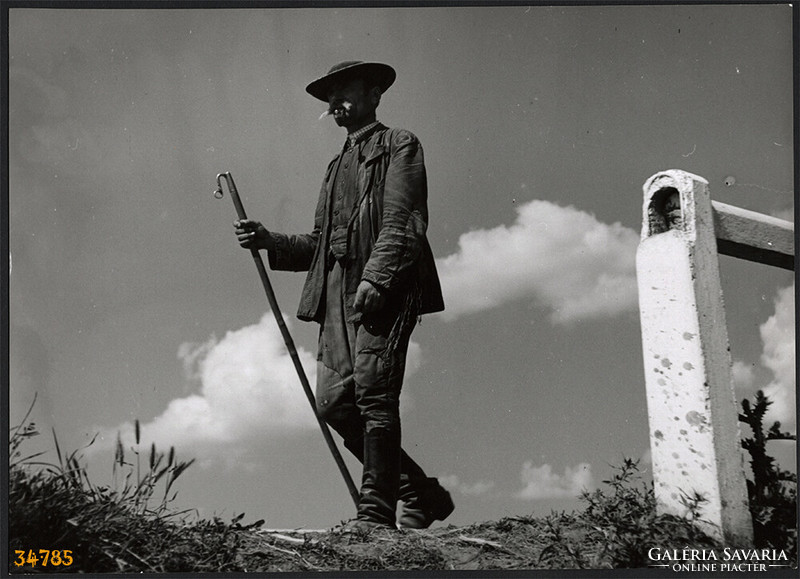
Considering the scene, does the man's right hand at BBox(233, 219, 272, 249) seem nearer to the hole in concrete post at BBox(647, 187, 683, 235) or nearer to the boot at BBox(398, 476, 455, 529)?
the boot at BBox(398, 476, 455, 529)

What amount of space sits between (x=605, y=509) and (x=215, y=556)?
2012 millimetres

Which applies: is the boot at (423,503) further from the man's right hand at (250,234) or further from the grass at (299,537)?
the man's right hand at (250,234)

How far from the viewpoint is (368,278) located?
21.1ft

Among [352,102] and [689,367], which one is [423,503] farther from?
[352,102]

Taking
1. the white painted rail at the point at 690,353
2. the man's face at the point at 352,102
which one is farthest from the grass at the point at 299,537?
the man's face at the point at 352,102

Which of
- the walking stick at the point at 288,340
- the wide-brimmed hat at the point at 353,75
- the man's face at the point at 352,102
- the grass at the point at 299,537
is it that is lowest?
the grass at the point at 299,537

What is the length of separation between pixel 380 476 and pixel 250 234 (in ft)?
5.02

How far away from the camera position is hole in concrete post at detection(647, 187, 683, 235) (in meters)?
6.40

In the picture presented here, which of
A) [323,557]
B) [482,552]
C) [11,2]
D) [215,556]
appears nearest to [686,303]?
[482,552]

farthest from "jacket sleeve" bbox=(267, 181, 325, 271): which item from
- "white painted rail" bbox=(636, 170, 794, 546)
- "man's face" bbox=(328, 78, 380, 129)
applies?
"white painted rail" bbox=(636, 170, 794, 546)

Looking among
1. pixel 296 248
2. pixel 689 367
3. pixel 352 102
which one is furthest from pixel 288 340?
pixel 689 367

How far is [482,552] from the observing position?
6.00m

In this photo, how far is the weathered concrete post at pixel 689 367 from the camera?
595 centimetres

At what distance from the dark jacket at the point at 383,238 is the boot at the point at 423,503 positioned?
0.95m
